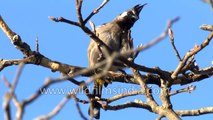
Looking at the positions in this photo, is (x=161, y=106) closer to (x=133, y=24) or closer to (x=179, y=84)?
(x=179, y=84)

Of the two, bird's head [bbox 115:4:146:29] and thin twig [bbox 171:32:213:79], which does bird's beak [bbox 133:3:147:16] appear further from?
thin twig [bbox 171:32:213:79]

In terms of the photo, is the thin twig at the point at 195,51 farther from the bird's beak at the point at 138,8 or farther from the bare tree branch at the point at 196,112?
the bird's beak at the point at 138,8

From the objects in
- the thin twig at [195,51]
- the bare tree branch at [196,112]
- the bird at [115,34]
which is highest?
the bird at [115,34]

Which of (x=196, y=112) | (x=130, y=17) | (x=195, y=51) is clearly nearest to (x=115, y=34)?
(x=130, y=17)

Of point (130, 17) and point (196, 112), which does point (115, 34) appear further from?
point (196, 112)

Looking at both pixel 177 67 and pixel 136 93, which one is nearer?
pixel 177 67

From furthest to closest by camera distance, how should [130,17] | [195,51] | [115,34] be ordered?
1. [130,17]
2. [115,34]
3. [195,51]

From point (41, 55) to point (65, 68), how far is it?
30 centimetres

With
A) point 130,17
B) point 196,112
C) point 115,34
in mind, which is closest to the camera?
point 196,112

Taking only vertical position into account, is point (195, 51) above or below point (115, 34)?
below

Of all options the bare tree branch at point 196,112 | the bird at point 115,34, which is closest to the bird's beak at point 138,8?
the bird at point 115,34

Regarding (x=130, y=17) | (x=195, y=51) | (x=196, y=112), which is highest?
(x=130, y=17)

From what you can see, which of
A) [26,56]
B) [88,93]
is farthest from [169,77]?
[26,56]

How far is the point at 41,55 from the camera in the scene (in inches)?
201
